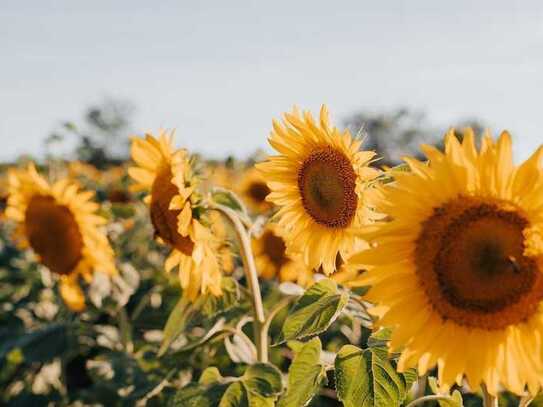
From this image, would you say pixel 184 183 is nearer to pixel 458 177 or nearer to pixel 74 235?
pixel 458 177

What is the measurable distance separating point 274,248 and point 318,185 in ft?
10.1

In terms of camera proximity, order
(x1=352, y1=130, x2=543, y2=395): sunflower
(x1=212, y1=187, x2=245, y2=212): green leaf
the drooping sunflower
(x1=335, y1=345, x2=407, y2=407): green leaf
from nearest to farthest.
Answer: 1. (x1=352, y1=130, x2=543, y2=395): sunflower
2. (x1=335, y1=345, x2=407, y2=407): green leaf
3. the drooping sunflower
4. (x1=212, y1=187, x2=245, y2=212): green leaf

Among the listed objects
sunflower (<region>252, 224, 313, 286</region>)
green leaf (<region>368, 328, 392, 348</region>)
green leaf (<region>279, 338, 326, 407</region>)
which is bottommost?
sunflower (<region>252, 224, 313, 286</region>)

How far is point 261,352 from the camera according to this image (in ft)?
7.45

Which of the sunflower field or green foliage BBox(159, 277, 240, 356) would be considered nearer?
the sunflower field

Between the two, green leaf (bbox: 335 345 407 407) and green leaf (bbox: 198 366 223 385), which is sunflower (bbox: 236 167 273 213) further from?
green leaf (bbox: 335 345 407 407)

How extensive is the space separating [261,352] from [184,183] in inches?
23.7

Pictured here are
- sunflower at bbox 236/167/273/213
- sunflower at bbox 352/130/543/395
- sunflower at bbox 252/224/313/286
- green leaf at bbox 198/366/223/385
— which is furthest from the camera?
sunflower at bbox 236/167/273/213

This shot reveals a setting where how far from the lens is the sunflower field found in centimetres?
147

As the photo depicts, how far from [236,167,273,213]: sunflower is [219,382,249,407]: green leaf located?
497 cm

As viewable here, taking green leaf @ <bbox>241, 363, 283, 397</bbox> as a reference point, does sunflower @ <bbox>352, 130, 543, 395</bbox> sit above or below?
above

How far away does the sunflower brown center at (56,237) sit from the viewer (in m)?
3.75

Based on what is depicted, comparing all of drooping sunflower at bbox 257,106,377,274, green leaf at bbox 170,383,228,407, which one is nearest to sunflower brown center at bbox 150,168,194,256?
drooping sunflower at bbox 257,106,377,274

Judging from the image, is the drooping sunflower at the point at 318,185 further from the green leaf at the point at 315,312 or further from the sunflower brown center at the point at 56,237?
the sunflower brown center at the point at 56,237
